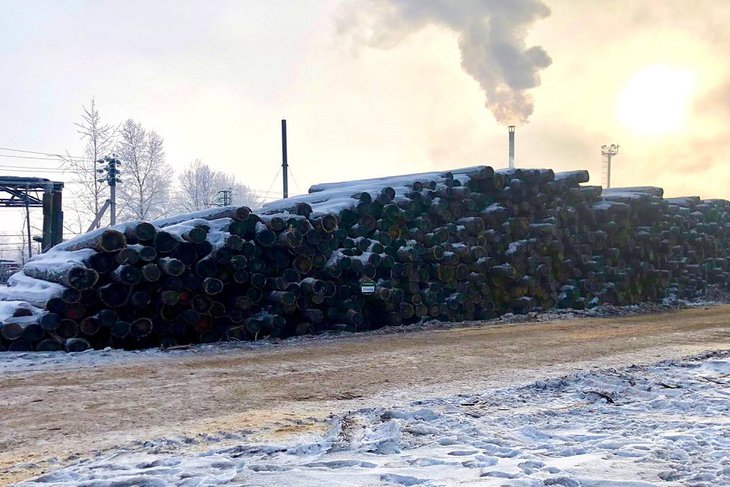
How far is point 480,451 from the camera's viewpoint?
552 cm

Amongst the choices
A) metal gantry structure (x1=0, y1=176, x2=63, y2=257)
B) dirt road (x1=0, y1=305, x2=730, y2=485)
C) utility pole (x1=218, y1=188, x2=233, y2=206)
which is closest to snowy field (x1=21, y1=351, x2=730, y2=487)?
dirt road (x1=0, y1=305, x2=730, y2=485)

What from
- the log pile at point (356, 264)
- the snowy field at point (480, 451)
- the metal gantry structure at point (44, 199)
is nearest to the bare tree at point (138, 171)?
the metal gantry structure at point (44, 199)

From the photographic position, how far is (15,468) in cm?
547

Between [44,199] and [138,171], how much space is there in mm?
20558

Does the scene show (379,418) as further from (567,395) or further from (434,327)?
(434,327)

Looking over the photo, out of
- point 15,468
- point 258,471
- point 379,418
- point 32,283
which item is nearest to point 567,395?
point 379,418

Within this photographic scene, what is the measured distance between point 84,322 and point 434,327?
8077 mm

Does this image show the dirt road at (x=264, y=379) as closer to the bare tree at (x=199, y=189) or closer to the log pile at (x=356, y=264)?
the log pile at (x=356, y=264)

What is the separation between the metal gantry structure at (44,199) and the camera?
2861cm

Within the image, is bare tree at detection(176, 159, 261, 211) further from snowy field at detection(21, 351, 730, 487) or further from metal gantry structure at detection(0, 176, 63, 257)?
snowy field at detection(21, 351, 730, 487)

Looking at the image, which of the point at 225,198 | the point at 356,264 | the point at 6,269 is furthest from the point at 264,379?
the point at 225,198

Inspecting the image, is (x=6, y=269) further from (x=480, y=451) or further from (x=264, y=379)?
(x=480, y=451)

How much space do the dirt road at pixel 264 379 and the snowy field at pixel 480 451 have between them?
0.62 m

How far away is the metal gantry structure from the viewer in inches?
1126
